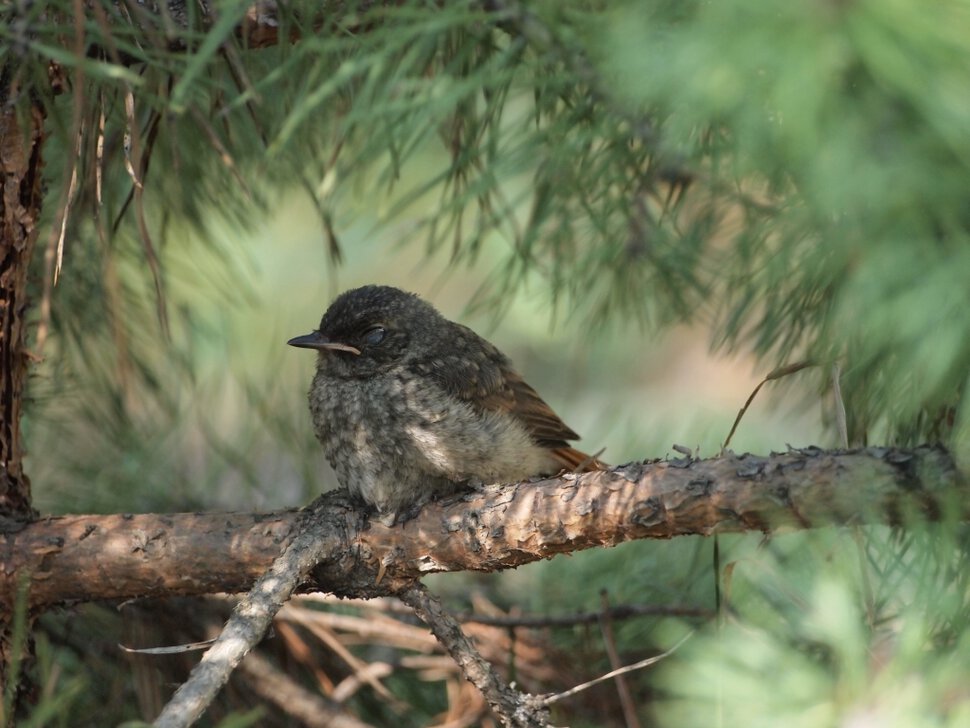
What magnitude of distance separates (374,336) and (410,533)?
2.72ft

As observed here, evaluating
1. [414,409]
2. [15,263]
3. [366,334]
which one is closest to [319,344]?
[366,334]

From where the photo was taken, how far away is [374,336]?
2.90m

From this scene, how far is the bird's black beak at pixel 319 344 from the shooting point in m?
2.82

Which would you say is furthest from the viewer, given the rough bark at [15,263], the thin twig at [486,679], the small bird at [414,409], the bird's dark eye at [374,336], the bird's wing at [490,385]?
A: the bird's dark eye at [374,336]

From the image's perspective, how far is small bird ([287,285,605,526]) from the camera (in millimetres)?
2498

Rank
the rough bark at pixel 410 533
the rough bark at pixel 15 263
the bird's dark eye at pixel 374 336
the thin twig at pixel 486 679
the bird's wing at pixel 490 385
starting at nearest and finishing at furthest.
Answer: the rough bark at pixel 410 533 → the thin twig at pixel 486 679 → the rough bark at pixel 15 263 → the bird's wing at pixel 490 385 → the bird's dark eye at pixel 374 336

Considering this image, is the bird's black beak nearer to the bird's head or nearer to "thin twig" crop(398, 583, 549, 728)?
the bird's head

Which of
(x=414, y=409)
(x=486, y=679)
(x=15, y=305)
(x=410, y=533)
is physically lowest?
(x=486, y=679)

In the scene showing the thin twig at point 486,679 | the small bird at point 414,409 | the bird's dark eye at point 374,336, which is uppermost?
the bird's dark eye at point 374,336

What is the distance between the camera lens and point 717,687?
137 centimetres

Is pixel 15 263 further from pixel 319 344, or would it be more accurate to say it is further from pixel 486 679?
pixel 486 679

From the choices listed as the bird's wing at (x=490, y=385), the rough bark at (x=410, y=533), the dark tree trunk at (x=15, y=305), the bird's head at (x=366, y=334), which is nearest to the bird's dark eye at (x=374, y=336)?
the bird's head at (x=366, y=334)

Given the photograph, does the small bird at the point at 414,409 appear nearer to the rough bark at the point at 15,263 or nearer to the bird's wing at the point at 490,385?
the bird's wing at the point at 490,385

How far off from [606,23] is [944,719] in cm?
106
